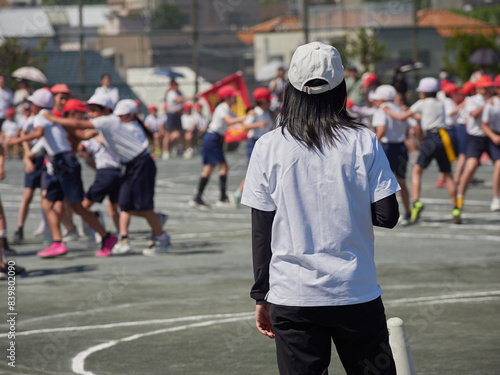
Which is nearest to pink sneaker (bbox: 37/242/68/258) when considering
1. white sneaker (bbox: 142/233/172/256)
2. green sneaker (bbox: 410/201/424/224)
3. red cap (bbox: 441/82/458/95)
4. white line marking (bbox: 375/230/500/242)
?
white sneaker (bbox: 142/233/172/256)

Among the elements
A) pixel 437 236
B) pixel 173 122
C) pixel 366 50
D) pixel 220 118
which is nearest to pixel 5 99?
pixel 220 118

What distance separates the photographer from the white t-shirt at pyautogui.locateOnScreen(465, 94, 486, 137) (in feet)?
51.0

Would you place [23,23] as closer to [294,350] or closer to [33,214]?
[33,214]

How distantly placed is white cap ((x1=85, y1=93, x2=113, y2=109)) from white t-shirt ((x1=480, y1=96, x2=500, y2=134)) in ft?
19.4

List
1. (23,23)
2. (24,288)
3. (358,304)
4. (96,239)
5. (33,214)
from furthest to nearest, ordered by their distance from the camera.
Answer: (23,23)
(33,214)
(96,239)
(24,288)
(358,304)

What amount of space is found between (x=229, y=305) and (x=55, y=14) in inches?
1270

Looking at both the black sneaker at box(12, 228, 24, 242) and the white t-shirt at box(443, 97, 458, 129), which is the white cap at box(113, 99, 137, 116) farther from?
the white t-shirt at box(443, 97, 458, 129)

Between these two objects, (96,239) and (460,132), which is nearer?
(96,239)

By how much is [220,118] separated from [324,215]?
44.2 feet

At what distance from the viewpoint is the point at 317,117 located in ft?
12.7

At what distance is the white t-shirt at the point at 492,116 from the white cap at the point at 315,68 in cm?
1161

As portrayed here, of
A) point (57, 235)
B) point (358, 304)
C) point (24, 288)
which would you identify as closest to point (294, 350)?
point (358, 304)

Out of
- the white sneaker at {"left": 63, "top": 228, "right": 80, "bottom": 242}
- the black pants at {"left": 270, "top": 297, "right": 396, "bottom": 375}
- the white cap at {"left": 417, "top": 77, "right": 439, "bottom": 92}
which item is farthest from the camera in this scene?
the white cap at {"left": 417, "top": 77, "right": 439, "bottom": 92}

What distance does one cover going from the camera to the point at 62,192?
1220cm
